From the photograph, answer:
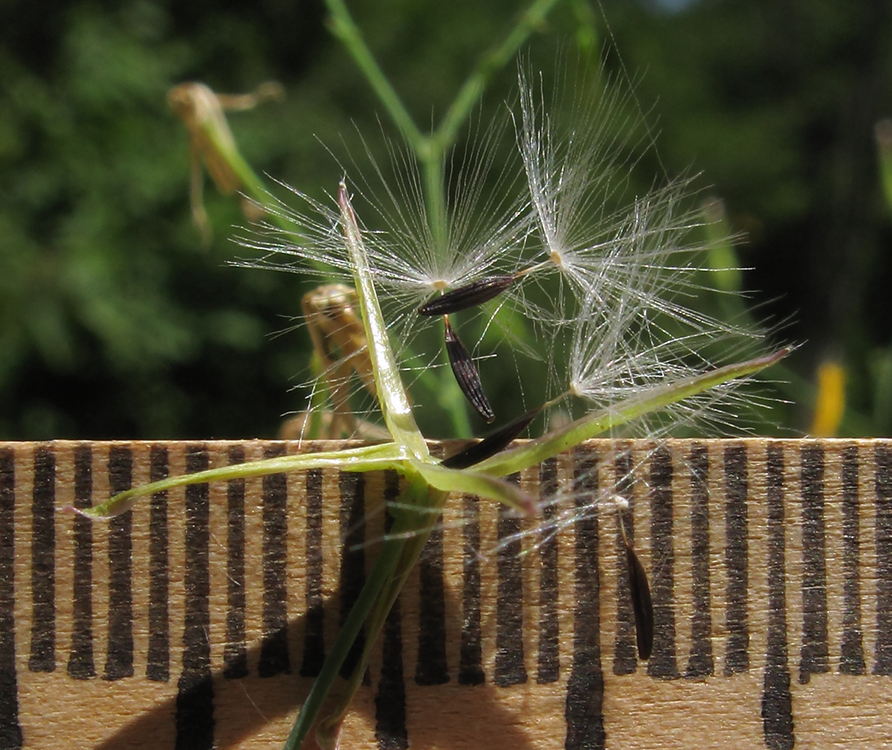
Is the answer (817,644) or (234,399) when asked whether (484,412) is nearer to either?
(817,644)

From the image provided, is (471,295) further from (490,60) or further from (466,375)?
(490,60)

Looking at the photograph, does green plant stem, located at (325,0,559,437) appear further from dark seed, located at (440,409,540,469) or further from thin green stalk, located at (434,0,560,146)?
dark seed, located at (440,409,540,469)

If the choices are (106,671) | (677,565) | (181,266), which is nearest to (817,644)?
(677,565)

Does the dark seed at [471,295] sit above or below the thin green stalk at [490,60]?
below

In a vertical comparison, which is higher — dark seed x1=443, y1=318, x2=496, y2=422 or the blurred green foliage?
the blurred green foliage

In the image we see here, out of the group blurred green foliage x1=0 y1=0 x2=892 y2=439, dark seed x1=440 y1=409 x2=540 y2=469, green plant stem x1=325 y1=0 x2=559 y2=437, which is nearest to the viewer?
dark seed x1=440 y1=409 x2=540 y2=469

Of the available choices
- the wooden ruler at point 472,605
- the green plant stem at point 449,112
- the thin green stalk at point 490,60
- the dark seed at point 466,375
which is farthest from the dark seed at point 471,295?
the thin green stalk at point 490,60

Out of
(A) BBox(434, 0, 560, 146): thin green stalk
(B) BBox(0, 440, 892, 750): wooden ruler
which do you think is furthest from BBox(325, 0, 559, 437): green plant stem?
(B) BBox(0, 440, 892, 750): wooden ruler

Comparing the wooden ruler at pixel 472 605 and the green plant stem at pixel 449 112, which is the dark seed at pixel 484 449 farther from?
the green plant stem at pixel 449 112
